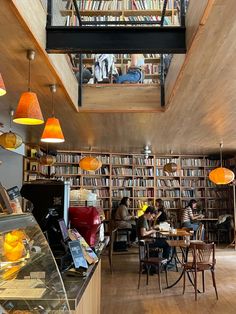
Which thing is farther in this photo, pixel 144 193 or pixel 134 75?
pixel 144 193

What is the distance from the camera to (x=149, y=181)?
1111 cm

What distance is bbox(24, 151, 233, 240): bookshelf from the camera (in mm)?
10750

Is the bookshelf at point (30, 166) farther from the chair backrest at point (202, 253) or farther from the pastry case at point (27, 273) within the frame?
the pastry case at point (27, 273)

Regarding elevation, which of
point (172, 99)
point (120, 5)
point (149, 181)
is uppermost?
point (120, 5)

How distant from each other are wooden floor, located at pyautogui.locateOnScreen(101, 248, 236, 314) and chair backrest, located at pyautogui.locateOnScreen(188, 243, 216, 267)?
1.52 ft

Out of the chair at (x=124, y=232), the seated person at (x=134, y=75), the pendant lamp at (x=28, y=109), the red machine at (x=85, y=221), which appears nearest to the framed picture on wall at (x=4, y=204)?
the pendant lamp at (x=28, y=109)

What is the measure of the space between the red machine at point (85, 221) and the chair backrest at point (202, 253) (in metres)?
2.47

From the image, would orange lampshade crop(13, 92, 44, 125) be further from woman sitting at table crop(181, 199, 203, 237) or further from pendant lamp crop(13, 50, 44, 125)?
woman sitting at table crop(181, 199, 203, 237)

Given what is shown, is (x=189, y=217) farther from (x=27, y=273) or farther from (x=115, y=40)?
(x=27, y=273)

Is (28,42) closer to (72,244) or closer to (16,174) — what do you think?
(72,244)

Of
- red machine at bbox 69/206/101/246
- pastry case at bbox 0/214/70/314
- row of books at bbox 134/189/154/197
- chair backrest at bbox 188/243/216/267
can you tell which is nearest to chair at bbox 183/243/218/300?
chair backrest at bbox 188/243/216/267

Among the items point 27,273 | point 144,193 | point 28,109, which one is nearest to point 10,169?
point 144,193

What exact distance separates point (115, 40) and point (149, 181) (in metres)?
8.14

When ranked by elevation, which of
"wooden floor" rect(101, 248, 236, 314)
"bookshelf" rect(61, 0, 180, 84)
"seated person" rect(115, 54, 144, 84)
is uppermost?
"bookshelf" rect(61, 0, 180, 84)
